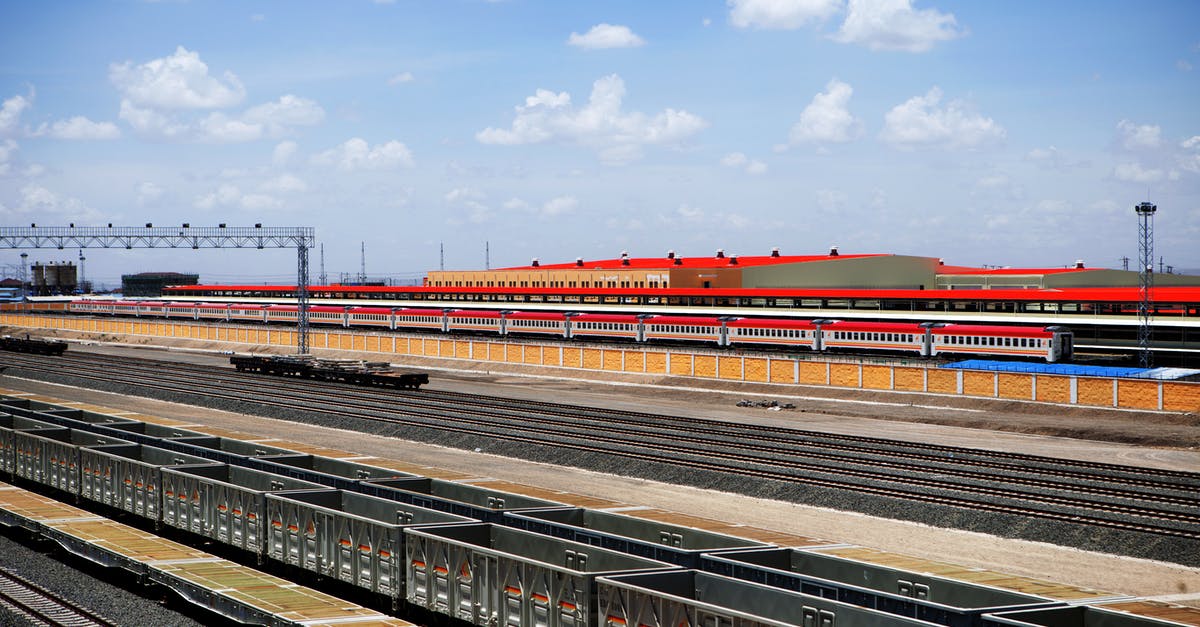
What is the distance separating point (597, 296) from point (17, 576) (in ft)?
239

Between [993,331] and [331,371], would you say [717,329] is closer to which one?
[993,331]

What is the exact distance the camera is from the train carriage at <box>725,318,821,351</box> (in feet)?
222

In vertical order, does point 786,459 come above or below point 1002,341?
below

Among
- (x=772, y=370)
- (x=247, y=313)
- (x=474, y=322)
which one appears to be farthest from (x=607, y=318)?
(x=247, y=313)

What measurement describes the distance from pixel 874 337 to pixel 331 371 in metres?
31.9

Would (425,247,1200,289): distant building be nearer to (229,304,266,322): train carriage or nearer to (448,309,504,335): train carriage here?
(448,309,504,335): train carriage

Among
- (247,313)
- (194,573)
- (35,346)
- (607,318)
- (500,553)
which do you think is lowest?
(194,573)

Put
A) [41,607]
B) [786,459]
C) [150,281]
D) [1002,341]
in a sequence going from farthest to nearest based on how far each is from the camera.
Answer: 1. [150,281]
2. [1002,341]
3. [786,459]
4. [41,607]

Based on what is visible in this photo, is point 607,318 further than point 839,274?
No

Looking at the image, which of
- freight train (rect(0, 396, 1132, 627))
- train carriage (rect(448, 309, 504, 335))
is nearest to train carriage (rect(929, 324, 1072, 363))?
train carriage (rect(448, 309, 504, 335))

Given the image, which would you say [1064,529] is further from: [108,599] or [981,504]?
[108,599]

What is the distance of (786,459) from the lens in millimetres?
37469

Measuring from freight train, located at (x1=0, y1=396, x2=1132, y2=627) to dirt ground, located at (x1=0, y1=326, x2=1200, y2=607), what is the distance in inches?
233

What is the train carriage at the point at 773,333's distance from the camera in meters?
67.8
